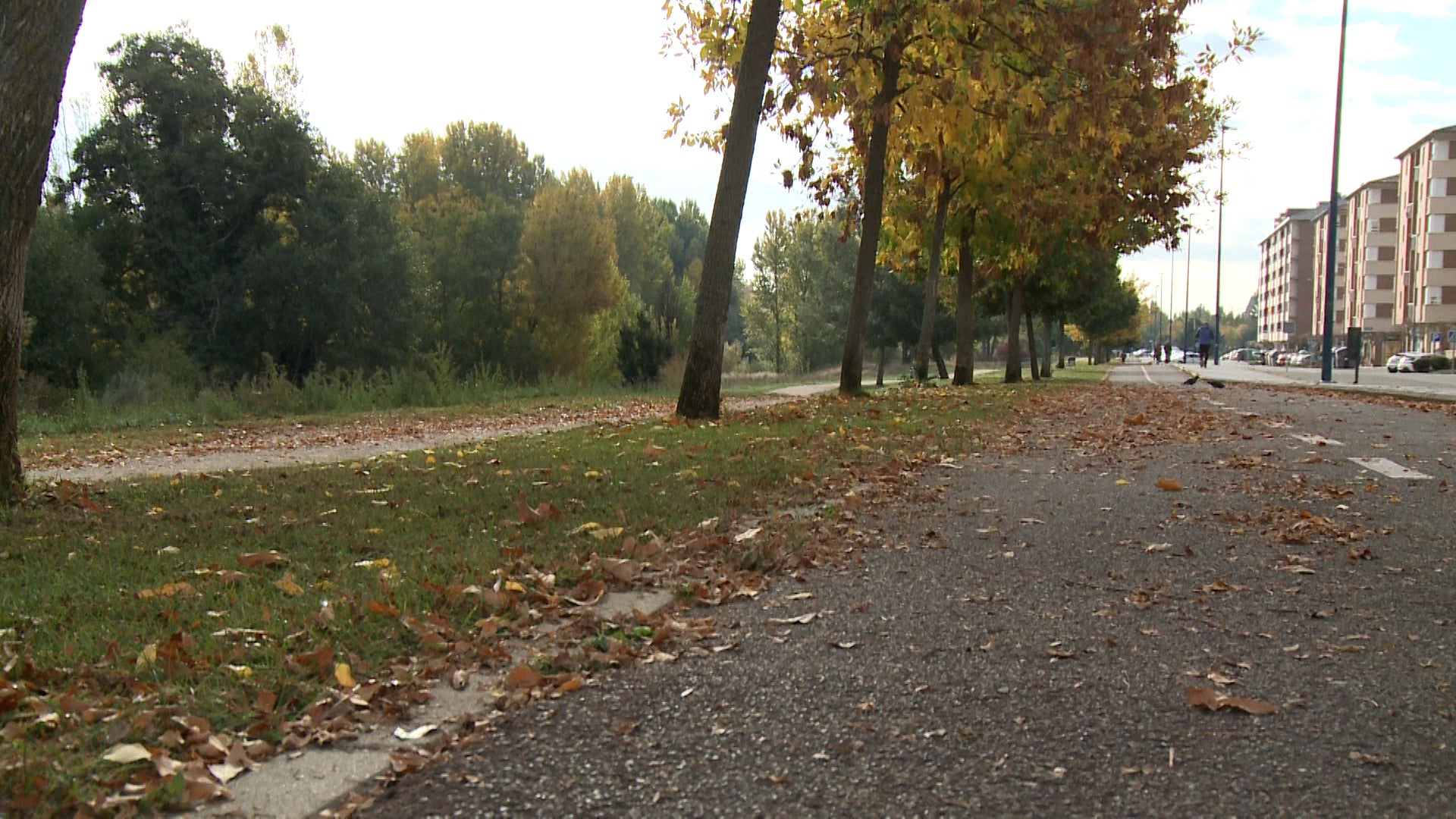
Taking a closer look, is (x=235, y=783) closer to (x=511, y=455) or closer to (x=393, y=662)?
(x=393, y=662)

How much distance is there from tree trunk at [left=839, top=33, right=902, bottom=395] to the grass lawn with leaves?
1087cm

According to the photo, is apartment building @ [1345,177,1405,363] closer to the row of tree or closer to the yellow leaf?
the row of tree

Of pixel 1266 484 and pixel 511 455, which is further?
pixel 511 455

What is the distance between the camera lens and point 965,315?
3072 centimetres

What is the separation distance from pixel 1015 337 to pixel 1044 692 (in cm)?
3415

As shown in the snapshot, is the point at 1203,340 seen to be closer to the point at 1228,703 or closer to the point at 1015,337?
the point at 1015,337

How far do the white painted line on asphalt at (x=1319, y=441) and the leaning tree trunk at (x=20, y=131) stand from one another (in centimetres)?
1154

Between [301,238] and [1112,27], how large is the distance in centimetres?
3454

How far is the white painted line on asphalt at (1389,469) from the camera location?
889cm

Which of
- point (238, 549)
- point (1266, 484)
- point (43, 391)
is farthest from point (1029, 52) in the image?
point (43, 391)

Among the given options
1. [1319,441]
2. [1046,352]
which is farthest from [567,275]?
[1319,441]

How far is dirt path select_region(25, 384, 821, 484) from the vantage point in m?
11.3

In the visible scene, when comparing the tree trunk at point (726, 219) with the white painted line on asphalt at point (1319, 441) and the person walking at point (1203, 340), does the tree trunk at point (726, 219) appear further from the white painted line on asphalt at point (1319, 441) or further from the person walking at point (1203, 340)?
the person walking at point (1203, 340)

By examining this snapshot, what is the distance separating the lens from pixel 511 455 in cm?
1048
